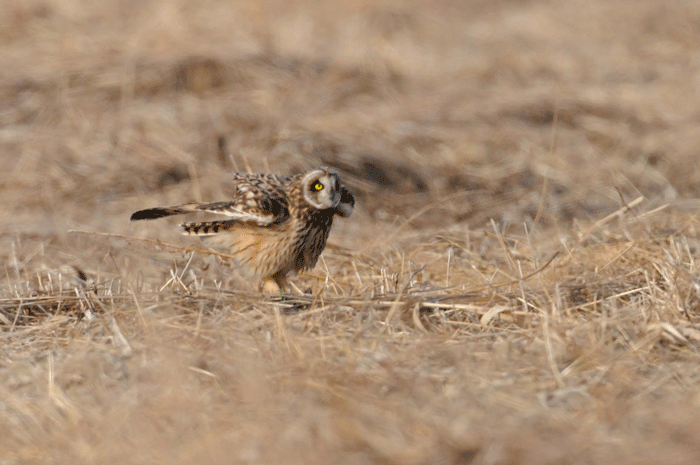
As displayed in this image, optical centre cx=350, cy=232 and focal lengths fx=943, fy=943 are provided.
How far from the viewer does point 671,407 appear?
297 centimetres

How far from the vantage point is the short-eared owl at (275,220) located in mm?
4605

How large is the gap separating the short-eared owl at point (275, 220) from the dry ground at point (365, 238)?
0.62 ft

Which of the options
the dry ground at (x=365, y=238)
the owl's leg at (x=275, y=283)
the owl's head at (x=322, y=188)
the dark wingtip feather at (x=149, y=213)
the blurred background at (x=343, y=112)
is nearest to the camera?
the dry ground at (x=365, y=238)

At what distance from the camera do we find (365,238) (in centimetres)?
643

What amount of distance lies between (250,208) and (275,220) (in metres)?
0.14

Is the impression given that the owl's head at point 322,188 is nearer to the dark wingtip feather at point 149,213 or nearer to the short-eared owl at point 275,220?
the short-eared owl at point 275,220

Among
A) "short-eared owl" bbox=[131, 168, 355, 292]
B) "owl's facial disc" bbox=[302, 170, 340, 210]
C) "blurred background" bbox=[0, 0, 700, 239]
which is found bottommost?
"blurred background" bbox=[0, 0, 700, 239]

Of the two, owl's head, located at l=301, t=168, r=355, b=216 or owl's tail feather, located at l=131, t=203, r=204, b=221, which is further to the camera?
owl's tail feather, located at l=131, t=203, r=204, b=221

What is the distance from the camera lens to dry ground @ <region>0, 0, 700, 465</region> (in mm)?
2924

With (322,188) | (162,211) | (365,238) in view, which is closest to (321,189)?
(322,188)

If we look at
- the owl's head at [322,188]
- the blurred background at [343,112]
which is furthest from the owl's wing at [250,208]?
the blurred background at [343,112]

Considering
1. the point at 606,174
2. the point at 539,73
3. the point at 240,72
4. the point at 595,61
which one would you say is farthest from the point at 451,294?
the point at 595,61

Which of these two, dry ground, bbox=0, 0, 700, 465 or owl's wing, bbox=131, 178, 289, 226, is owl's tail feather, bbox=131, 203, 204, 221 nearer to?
owl's wing, bbox=131, 178, 289, 226

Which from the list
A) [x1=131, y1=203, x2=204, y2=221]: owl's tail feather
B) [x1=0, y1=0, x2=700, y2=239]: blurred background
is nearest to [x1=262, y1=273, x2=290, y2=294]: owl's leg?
[x1=131, y1=203, x2=204, y2=221]: owl's tail feather
